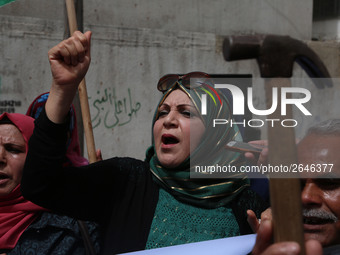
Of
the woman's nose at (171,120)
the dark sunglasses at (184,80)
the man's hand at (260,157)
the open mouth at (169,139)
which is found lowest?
the man's hand at (260,157)

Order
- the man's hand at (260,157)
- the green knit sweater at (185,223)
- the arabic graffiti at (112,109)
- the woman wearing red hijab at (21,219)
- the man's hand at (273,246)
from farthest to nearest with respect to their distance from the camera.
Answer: the arabic graffiti at (112,109)
the woman wearing red hijab at (21,219)
the man's hand at (260,157)
the green knit sweater at (185,223)
the man's hand at (273,246)

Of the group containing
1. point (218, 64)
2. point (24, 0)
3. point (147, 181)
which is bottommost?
point (147, 181)

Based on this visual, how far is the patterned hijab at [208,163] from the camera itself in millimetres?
1844

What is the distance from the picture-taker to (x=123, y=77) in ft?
18.5

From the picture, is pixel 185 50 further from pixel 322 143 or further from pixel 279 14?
pixel 322 143

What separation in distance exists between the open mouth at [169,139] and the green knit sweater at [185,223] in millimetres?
221

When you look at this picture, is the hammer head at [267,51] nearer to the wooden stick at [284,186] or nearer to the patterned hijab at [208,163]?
the wooden stick at [284,186]

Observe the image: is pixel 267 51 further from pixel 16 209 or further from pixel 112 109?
pixel 112 109

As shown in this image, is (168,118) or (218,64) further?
(218,64)

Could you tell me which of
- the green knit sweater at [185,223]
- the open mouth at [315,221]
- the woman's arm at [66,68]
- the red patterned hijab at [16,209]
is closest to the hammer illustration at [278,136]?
the open mouth at [315,221]

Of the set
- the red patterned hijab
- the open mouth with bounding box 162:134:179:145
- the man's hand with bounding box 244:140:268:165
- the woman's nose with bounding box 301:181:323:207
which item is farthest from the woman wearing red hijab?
the woman's nose with bounding box 301:181:323:207

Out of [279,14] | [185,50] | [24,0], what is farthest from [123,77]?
[279,14]

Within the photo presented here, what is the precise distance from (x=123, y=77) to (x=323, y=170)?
14.3ft

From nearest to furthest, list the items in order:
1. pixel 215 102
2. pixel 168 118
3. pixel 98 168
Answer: pixel 98 168, pixel 168 118, pixel 215 102
